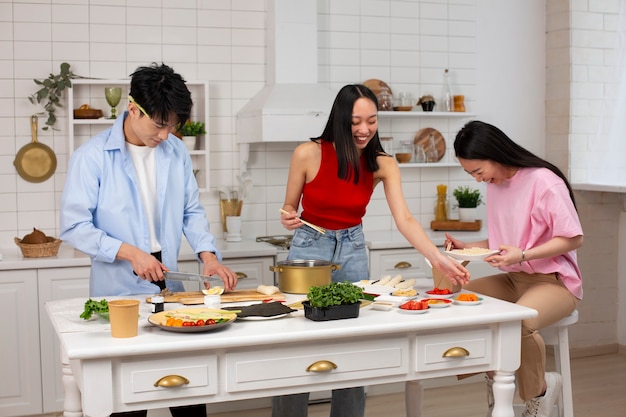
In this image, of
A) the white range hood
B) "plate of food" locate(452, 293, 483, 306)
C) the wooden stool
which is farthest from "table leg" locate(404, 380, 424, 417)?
the white range hood

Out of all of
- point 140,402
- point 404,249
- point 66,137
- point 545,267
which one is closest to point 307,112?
point 404,249

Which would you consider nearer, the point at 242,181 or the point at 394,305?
the point at 394,305

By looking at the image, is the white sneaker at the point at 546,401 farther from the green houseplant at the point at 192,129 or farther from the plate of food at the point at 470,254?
the green houseplant at the point at 192,129

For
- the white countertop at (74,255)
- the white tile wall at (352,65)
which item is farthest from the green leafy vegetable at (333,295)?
the white tile wall at (352,65)

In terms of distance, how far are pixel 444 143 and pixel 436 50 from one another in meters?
0.68

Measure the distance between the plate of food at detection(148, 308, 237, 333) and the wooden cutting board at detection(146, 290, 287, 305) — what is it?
266 mm

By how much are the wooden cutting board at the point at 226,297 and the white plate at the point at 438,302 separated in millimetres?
564

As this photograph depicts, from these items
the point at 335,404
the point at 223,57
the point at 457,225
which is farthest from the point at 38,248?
the point at 457,225

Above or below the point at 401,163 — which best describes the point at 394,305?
below

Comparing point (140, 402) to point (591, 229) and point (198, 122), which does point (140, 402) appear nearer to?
point (198, 122)

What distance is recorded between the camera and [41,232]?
186 inches

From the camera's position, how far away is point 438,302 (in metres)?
3.05

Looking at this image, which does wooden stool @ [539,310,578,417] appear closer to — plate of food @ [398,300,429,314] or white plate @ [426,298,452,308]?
white plate @ [426,298,452,308]

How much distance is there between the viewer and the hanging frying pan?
16.5ft
